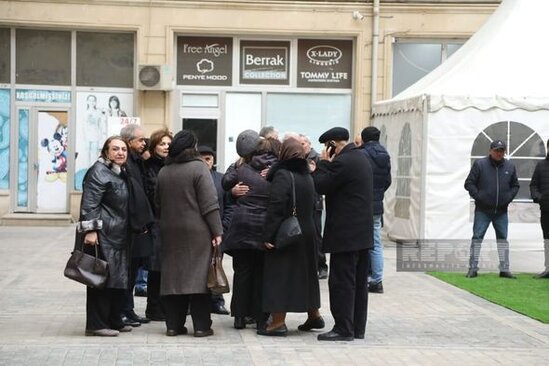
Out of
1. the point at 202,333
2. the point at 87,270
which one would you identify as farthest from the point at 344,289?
the point at 87,270

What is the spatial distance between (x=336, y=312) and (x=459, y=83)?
8.18 metres

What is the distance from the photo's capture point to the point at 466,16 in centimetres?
2342

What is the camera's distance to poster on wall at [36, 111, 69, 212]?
23.4 m

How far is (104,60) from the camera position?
76.8 feet

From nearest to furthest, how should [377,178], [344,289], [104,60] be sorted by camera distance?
[344,289] → [377,178] → [104,60]

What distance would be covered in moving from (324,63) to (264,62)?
1341 millimetres

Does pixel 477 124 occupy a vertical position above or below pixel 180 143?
above

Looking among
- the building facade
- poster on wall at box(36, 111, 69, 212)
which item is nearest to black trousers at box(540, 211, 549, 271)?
the building facade

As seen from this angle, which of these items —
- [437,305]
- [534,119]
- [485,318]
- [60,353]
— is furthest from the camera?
[534,119]

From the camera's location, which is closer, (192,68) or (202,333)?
(202,333)

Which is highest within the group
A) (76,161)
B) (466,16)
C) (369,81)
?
(466,16)

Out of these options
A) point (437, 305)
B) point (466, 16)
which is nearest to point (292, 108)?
point (466, 16)

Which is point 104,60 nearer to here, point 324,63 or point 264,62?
point 264,62

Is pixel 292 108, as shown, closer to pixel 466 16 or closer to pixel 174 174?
pixel 466 16
